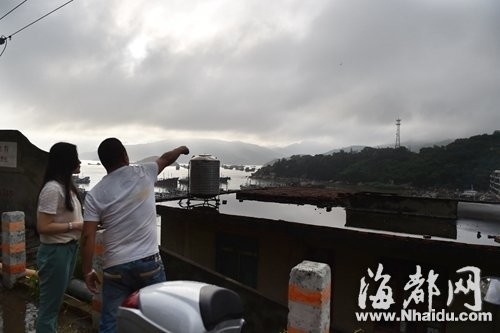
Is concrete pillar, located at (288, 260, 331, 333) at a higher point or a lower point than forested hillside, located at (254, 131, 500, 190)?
lower

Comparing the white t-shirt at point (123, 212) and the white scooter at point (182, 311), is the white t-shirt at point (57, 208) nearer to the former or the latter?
the white t-shirt at point (123, 212)

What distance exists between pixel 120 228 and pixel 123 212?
16cm

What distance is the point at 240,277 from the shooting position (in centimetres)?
1024

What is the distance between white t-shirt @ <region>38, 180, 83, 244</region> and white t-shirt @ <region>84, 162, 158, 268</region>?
61 cm

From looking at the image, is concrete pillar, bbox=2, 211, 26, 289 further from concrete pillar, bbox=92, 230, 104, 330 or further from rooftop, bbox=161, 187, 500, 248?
rooftop, bbox=161, 187, 500, 248

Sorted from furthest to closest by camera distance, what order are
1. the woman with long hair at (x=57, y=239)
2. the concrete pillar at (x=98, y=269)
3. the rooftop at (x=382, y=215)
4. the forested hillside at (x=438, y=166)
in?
the forested hillside at (x=438, y=166) → the rooftop at (x=382, y=215) → the concrete pillar at (x=98, y=269) → the woman with long hair at (x=57, y=239)

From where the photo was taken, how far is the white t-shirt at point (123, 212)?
3.14 meters

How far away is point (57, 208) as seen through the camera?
359 cm

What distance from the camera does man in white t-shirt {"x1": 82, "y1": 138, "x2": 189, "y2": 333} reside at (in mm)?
3146

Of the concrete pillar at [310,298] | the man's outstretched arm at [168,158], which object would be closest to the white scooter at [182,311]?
the concrete pillar at [310,298]

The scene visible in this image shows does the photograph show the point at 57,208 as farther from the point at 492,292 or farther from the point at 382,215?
the point at 382,215

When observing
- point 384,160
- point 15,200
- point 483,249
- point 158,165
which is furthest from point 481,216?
point 384,160

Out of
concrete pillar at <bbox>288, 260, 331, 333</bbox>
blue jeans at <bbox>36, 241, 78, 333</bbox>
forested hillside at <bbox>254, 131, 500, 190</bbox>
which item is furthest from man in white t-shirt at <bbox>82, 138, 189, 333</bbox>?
forested hillside at <bbox>254, 131, 500, 190</bbox>

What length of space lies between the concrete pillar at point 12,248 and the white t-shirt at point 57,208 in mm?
3641
